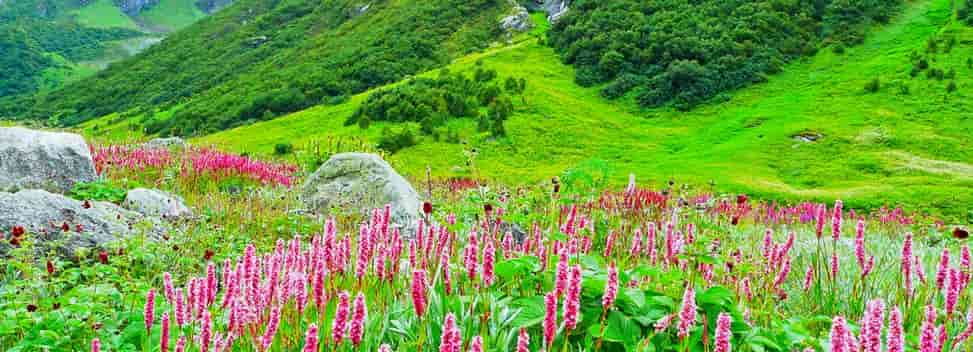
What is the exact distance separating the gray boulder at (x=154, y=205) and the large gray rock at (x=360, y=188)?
278 cm

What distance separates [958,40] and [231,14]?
186m

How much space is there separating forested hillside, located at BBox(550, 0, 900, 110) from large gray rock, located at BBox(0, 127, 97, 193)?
60094mm

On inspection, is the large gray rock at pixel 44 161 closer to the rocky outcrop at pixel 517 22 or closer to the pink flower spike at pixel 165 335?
the pink flower spike at pixel 165 335

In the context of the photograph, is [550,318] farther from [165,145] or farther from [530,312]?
[165,145]

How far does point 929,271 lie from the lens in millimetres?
7441

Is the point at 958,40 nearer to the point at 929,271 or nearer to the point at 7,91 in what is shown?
the point at 929,271

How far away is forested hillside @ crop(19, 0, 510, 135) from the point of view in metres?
90.6

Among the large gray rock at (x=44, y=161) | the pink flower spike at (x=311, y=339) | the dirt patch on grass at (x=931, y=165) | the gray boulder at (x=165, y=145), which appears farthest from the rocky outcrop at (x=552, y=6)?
the pink flower spike at (x=311, y=339)

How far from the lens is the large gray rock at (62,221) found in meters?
7.39

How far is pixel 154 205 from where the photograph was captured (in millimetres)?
10617

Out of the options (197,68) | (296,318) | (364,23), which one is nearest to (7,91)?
(197,68)

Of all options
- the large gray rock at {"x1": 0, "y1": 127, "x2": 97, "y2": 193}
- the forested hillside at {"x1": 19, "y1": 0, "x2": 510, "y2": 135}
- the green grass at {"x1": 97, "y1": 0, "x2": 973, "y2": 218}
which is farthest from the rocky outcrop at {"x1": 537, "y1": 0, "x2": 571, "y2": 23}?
the large gray rock at {"x1": 0, "y1": 127, "x2": 97, "y2": 193}

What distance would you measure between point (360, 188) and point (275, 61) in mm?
122778

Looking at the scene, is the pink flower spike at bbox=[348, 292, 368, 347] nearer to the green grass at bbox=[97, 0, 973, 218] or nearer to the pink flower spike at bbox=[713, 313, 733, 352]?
the pink flower spike at bbox=[713, 313, 733, 352]
